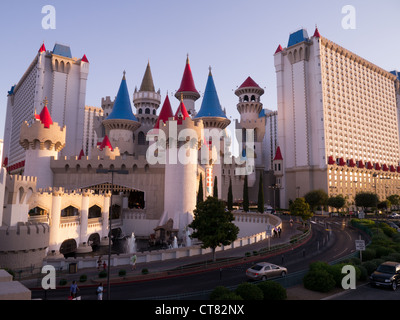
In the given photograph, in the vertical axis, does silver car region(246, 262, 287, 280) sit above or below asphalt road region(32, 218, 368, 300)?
above

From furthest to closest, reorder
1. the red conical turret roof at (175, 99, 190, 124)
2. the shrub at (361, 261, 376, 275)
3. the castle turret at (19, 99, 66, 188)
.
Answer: the castle turret at (19, 99, 66, 188) < the red conical turret roof at (175, 99, 190, 124) < the shrub at (361, 261, 376, 275)

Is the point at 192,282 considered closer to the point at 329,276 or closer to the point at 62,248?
the point at 329,276

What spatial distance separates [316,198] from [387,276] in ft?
189

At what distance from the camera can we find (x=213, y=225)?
27.4 metres

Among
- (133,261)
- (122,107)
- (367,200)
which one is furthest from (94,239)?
(367,200)

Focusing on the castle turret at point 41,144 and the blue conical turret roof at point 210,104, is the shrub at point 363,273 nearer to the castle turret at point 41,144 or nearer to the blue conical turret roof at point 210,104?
the castle turret at point 41,144

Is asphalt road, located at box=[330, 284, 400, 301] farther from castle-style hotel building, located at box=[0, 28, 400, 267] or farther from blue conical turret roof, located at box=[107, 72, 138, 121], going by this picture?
blue conical turret roof, located at box=[107, 72, 138, 121]

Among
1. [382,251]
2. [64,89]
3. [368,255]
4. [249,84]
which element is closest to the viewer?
[368,255]

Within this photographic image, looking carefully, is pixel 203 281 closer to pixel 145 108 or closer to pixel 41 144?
pixel 41 144

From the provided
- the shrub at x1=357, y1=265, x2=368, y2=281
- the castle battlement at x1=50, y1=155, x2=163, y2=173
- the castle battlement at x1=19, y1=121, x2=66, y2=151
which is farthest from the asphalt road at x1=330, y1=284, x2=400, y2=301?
the castle battlement at x1=19, y1=121, x2=66, y2=151

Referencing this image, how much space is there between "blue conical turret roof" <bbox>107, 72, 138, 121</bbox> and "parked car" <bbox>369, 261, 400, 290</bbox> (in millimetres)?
54810

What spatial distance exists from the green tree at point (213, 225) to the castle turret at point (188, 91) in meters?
47.8

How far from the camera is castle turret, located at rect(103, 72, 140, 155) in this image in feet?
208
